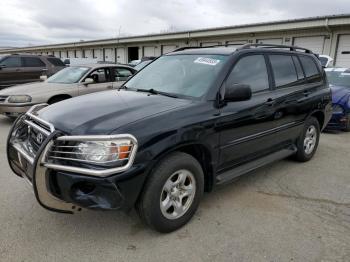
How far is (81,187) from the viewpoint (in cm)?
263

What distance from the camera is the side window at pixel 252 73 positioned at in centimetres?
372

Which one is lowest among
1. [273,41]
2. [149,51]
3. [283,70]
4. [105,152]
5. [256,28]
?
[105,152]

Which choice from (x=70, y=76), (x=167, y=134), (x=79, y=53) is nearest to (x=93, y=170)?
(x=167, y=134)

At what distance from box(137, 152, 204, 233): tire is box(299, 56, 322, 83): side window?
2.92m

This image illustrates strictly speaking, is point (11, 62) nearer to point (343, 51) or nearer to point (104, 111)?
point (104, 111)

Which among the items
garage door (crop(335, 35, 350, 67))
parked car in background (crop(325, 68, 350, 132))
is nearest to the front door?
parked car in background (crop(325, 68, 350, 132))

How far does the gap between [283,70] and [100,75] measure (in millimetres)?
5335

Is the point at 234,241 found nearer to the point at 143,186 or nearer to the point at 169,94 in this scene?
the point at 143,186

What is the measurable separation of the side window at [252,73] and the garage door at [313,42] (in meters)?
15.8

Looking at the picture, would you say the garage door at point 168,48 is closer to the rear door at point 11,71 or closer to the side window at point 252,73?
the rear door at point 11,71

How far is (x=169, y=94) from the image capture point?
11.7 ft

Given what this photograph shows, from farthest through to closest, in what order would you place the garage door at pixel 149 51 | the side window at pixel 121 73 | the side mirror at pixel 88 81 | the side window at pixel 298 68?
the garage door at pixel 149 51, the side window at pixel 121 73, the side mirror at pixel 88 81, the side window at pixel 298 68

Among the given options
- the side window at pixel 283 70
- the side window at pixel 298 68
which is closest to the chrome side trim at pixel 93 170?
the side window at pixel 283 70

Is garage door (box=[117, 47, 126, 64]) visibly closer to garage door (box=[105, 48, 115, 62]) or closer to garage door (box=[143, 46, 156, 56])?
garage door (box=[105, 48, 115, 62])
